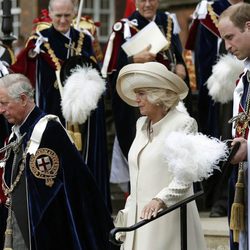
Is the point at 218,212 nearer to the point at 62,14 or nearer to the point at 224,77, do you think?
the point at 224,77

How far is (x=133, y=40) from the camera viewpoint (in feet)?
29.7

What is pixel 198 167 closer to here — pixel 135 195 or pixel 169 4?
pixel 135 195

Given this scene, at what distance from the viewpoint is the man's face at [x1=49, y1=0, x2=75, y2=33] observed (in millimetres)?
9477

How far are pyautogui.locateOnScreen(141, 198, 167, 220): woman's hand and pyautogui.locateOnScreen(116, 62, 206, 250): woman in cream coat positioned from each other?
6.6 inches

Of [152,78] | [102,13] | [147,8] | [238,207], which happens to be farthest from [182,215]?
[102,13]

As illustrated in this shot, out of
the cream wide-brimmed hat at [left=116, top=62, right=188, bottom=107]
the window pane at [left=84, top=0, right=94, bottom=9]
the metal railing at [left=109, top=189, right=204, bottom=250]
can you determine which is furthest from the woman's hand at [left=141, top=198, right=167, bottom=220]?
the window pane at [left=84, top=0, right=94, bottom=9]

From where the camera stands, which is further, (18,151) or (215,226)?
(215,226)

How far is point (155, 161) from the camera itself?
584 cm

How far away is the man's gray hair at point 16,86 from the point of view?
6.64 meters

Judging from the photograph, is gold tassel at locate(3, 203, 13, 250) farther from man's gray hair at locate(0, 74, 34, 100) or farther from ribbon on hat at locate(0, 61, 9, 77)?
ribbon on hat at locate(0, 61, 9, 77)

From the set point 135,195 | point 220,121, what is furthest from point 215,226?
point 135,195

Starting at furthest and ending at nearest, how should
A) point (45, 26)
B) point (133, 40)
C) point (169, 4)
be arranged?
1. point (169, 4)
2. point (45, 26)
3. point (133, 40)

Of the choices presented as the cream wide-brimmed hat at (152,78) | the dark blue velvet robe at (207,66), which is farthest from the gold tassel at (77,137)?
the cream wide-brimmed hat at (152,78)

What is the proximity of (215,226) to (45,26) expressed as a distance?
10.8 ft
